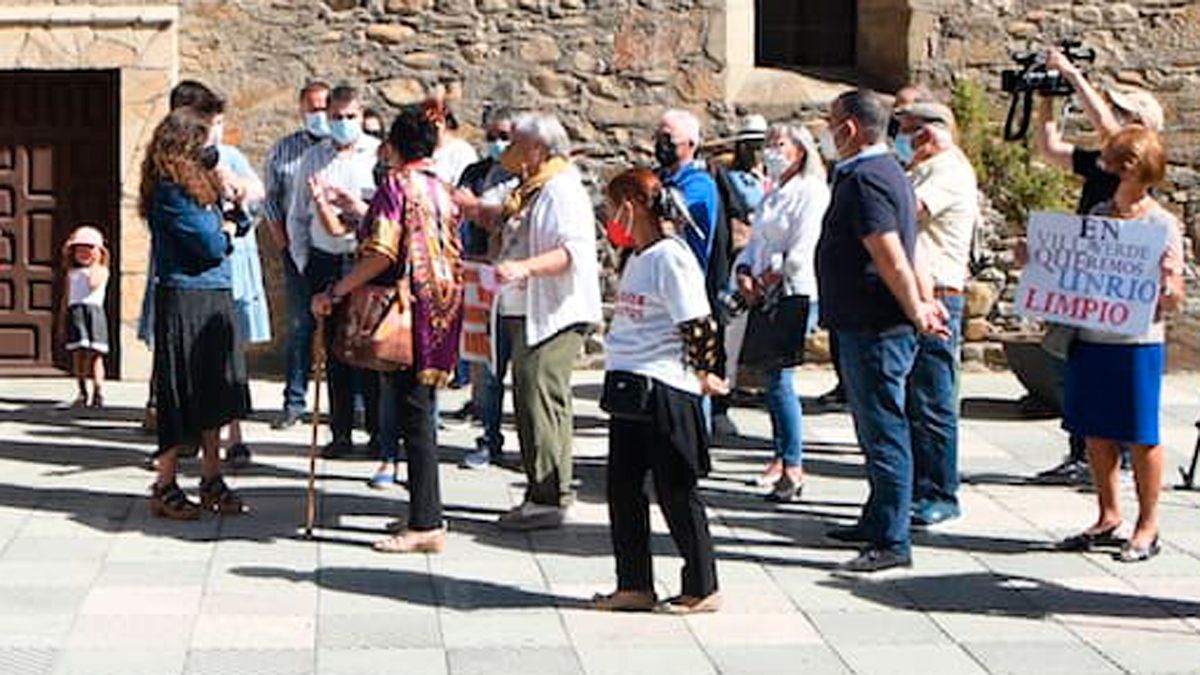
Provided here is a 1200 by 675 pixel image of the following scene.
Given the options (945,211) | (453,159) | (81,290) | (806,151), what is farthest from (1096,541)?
(81,290)

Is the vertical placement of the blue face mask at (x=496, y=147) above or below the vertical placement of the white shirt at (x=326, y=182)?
above

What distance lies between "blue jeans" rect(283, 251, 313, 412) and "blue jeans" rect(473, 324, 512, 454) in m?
1.33

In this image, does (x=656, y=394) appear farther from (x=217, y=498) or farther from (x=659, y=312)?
(x=217, y=498)

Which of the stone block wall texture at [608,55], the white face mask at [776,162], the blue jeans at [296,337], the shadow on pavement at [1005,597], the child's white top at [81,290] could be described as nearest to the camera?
the shadow on pavement at [1005,597]

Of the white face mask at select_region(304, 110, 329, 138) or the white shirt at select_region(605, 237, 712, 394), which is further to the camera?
the white face mask at select_region(304, 110, 329, 138)

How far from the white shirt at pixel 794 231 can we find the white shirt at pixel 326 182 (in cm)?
212

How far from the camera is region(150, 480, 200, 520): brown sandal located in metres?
8.42

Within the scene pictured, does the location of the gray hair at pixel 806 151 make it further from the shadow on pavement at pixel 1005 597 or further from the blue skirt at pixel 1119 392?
the shadow on pavement at pixel 1005 597

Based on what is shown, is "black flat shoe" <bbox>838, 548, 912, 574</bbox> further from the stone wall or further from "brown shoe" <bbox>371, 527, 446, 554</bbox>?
the stone wall

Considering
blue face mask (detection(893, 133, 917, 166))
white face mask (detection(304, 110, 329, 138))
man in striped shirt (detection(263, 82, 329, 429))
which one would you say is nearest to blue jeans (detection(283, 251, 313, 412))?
man in striped shirt (detection(263, 82, 329, 429))

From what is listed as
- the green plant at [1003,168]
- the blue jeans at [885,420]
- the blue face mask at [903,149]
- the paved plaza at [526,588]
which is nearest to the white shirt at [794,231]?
the blue face mask at [903,149]

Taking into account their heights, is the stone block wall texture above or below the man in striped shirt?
above

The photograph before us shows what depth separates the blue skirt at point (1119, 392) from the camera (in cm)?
775

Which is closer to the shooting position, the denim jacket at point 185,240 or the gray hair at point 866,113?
the gray hair at point 866,113
